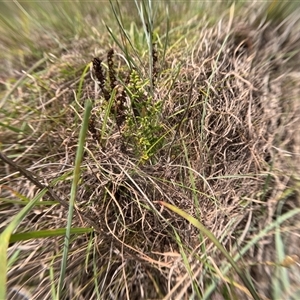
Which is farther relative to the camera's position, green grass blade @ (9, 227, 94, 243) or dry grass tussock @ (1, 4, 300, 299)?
dry grass tussock @ (1, 4, 300, 299)

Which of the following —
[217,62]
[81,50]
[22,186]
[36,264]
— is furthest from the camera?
[81,50]

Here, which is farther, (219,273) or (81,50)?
(81,50)

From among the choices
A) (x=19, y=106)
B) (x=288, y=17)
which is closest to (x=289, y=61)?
(x=288, y=17)

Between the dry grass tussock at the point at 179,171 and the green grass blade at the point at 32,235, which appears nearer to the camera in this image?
the green grass blade at the point at 32,235

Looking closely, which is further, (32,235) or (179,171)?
(179,171)

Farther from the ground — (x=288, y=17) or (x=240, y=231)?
(x=288, y=17)

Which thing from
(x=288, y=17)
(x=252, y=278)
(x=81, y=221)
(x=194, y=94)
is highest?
(x=288, y=17)

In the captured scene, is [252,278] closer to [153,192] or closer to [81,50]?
[153,192]

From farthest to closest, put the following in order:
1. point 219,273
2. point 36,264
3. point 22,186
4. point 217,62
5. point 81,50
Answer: point 81,50 → point 217,62 → point 22,186 → point 36,264 → point 219,273
